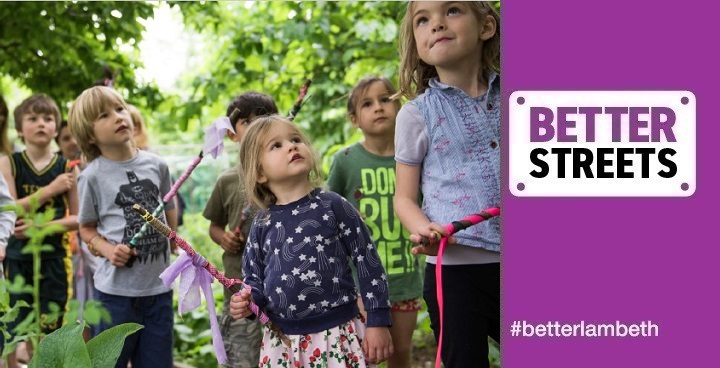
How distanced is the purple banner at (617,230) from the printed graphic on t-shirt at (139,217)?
7.40 ft

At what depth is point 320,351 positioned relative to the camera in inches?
116

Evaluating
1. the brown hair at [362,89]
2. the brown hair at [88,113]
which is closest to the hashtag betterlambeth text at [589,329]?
the brown hair at [362,89]

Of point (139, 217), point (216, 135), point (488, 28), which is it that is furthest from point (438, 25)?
point (139, 217)

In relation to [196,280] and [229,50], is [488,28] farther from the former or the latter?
[229,50]

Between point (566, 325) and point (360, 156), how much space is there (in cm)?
223

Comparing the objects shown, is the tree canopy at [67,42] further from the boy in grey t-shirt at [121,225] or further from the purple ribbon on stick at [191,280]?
the purple ribbon on stick at [191,280]

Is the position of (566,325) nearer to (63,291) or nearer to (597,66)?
(597,66)

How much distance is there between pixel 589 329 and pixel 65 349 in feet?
4.26

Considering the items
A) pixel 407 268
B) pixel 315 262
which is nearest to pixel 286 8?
pixel 407 268

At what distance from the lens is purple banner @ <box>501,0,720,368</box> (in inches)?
74.9

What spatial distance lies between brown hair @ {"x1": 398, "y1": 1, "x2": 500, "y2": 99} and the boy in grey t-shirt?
1476 mm

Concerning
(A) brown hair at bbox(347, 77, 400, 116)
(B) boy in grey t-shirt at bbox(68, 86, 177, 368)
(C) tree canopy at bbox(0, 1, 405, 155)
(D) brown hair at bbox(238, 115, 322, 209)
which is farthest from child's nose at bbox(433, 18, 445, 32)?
(C) tree canopy at bbox(0, 1, 405, 155)

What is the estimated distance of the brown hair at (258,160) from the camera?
314cm

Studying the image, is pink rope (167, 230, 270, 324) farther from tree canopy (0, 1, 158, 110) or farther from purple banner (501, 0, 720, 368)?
tree canopy (0, 1, 158, 110)
